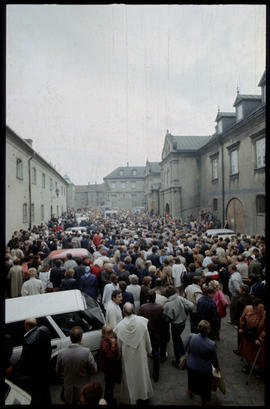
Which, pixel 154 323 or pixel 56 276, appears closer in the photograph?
pixel 154 323

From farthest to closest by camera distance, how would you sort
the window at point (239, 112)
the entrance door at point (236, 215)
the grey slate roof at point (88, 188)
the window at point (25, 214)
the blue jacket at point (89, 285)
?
the grey slate roof at point (88, 188)
the window at point (239, 112)
the entrance door at point (236, 215)
the window at point (25, 214)
the blue jacket at point (89, 285)

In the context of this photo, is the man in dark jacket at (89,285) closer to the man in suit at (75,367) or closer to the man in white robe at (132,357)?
the man in white robe at (132,357)

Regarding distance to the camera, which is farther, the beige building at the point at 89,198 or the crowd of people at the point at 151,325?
the beige building at the point at 89,198

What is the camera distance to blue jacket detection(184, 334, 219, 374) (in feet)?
11.1

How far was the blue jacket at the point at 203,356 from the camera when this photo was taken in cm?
338

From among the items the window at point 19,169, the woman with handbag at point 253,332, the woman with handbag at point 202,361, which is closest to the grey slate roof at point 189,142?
the window at point 19,169

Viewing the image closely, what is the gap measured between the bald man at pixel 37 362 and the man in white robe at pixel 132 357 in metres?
1.10

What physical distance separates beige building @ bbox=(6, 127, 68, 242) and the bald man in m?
11.3

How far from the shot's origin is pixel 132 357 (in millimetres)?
3621

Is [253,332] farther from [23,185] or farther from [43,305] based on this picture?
[23,185]

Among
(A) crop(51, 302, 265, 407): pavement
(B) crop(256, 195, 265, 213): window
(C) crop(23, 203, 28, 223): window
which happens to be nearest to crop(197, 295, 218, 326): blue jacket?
(A) crop(51, 302, 265, 407): pavement

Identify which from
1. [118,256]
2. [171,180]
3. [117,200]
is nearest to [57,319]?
[118,256]

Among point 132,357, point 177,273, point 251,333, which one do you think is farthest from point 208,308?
point 177,273

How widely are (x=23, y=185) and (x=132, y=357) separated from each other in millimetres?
16393
